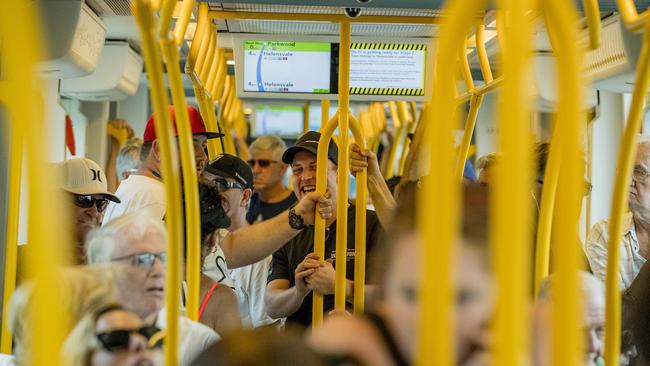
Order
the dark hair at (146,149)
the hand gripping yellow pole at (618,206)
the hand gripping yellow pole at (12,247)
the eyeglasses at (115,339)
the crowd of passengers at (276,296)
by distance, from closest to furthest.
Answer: the crowd of passengers at (276,296) → the eyeglasses at (115,339) → the hand gripping yellow pole at (618,206) → the hand gripping yellow pole at (12,247) → the dark hair at (146,149)

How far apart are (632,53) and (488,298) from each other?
1977mm

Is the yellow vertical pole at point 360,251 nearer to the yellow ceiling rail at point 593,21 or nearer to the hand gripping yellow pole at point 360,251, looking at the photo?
the hand gripping yellow pole at point 360,251

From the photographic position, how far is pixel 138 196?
2.90 meters

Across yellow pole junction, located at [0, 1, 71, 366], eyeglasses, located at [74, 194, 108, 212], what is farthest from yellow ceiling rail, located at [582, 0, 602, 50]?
eyeglasses, located at [74, 194, 108, 212]

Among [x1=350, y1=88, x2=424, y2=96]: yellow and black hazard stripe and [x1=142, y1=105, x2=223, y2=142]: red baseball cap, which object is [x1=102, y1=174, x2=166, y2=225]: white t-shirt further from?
[x1=350, y1=88, x2=424, y2=96]: yellow and black hazard stripe

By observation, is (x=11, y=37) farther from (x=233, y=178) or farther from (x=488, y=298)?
(x=233, y=178)

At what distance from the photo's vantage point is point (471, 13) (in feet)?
3.21

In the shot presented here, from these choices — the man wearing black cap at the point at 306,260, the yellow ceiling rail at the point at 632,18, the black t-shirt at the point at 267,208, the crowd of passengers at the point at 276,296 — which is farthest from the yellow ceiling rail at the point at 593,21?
the black t-shirt at the point at 267,208

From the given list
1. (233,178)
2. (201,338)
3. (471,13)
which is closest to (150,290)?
(201,338)

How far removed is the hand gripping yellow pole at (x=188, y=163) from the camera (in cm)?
145

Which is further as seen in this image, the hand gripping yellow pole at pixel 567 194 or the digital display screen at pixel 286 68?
the digital display screen at pixel 286 68

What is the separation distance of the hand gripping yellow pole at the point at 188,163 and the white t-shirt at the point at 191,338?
0.04 meters

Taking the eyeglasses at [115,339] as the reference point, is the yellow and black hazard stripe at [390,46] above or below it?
above

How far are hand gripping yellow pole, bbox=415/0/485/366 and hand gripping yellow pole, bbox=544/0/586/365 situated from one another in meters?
0.14
